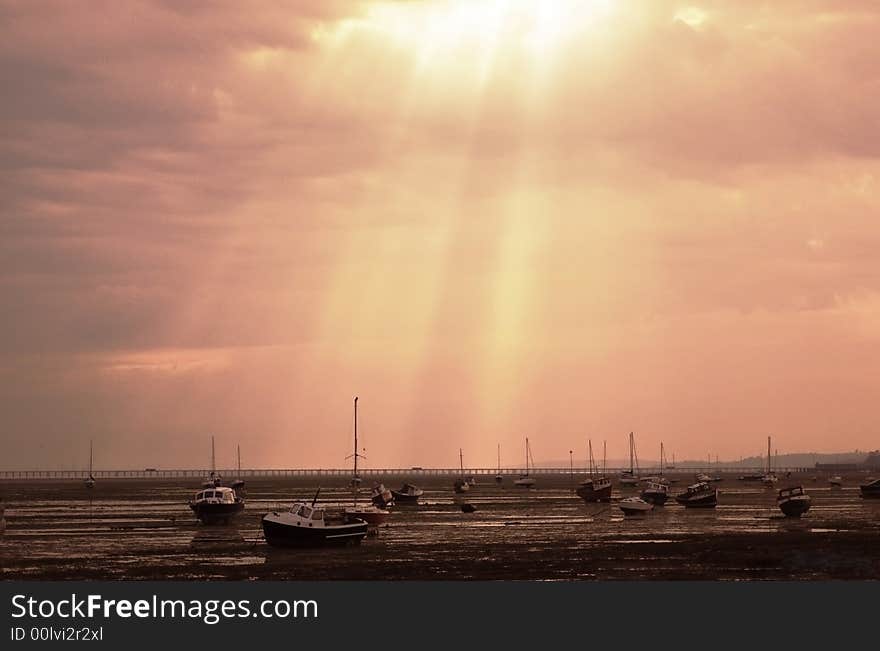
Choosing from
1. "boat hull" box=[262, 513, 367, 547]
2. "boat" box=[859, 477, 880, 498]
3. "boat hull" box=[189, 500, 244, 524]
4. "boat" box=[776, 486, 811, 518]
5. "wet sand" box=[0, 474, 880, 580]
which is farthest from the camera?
"boat" box=[859, 477, 880, 498]

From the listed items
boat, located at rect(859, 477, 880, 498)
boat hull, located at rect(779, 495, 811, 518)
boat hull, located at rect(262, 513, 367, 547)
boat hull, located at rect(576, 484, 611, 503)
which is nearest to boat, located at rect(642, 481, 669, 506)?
boat hull, located at rect(576, 484, 611, 503)

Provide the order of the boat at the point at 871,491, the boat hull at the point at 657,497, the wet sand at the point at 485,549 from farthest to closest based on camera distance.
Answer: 1. the boat at the point at 871,491
2. the boat hull at the point at 657,497
3. the wet sand at the point at 485,549

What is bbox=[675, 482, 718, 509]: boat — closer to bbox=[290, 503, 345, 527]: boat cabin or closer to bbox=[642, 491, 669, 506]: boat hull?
bbox=[642, 491, 669, 506]: boat hull

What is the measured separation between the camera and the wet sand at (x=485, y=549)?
60906 millimetres

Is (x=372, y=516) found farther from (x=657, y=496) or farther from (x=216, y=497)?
(x=657, y=496)

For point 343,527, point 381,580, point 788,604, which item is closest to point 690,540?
point 343,527

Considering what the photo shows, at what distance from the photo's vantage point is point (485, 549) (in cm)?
7319

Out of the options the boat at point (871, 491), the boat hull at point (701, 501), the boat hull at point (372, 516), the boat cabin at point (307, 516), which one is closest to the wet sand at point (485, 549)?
the boat hull at point (372, 516)

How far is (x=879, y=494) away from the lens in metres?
Result: 154

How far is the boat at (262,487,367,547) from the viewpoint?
7500 cm

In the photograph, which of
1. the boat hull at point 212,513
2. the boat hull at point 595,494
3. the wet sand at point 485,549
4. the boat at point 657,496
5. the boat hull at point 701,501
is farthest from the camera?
the boat hull at point 595,494

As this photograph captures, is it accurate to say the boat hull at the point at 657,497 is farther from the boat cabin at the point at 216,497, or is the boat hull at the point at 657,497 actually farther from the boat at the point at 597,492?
the boat cabin at the point at 216,497

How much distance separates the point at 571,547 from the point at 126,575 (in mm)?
25489

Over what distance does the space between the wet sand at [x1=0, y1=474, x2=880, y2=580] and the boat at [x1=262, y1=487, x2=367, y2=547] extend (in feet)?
3.11
